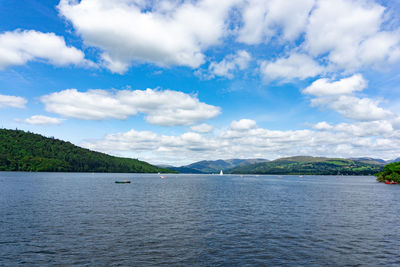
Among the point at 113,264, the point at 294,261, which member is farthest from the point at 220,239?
the point at 113,264

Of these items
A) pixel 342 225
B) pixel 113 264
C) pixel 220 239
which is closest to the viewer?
pixel 113 264

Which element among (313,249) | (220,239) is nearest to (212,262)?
(220,239)

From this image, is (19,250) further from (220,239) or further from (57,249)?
(220,239)

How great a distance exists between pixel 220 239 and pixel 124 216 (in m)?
27.4

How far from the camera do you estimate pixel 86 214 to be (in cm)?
5841

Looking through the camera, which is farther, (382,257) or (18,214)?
(18,214)

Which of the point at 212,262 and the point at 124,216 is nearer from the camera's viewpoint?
the point at 212,262

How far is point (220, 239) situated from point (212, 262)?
34.0 feet

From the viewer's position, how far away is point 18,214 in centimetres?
5628

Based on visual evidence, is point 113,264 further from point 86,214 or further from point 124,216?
point 86,214

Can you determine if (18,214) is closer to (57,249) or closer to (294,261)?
(57,249)

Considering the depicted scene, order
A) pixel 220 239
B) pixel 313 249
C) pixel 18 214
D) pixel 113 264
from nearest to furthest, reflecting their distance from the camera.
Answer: pixel 113 264, pixel 313 249, pixel 220 239, pixel 18 214

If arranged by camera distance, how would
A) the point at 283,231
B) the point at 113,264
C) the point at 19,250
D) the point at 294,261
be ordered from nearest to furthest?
the point at 113,264 → the point at 294,261 → the point at 19,250 → the point at 283,231

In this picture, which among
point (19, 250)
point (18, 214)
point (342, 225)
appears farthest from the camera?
point (18, 214)
